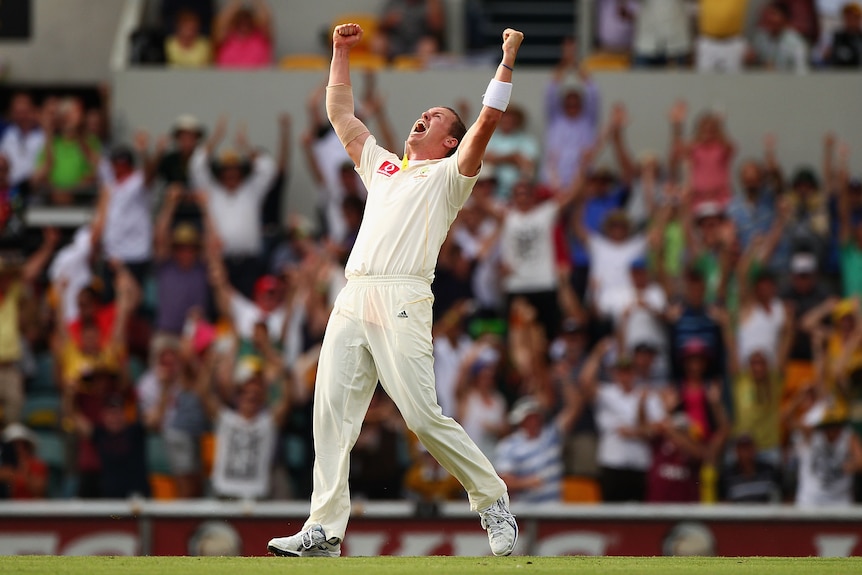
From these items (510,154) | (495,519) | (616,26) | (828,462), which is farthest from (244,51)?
(495,519)

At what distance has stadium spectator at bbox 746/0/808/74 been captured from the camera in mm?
17344

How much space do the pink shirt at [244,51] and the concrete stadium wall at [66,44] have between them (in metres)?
2.07

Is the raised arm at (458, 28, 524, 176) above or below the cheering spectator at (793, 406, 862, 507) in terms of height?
above

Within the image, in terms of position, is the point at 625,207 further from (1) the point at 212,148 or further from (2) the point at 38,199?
(2) the point at 38,199

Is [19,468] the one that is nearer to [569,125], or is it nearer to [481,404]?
[481,404]

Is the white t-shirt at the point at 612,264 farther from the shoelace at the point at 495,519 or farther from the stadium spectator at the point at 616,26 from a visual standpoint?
the shoelace at the point at 495,519

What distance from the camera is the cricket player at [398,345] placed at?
7.90 metres

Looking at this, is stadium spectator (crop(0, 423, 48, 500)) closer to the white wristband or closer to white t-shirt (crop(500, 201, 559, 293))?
white t-shirt (crop(500, 201, 559, 293))

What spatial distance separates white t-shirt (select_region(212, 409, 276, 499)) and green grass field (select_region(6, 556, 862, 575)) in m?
4.93

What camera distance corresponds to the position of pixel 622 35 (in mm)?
17672

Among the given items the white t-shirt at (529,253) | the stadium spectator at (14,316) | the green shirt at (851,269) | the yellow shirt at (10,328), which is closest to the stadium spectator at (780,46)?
the green shirt at (851,269)

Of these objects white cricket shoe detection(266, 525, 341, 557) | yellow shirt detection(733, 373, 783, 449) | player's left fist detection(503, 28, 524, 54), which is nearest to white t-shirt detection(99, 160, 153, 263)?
yellow shirt detection(733, 373, 783, 449)

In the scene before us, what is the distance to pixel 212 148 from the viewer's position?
15.9 meters

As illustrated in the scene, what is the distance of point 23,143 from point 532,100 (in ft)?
18.0
